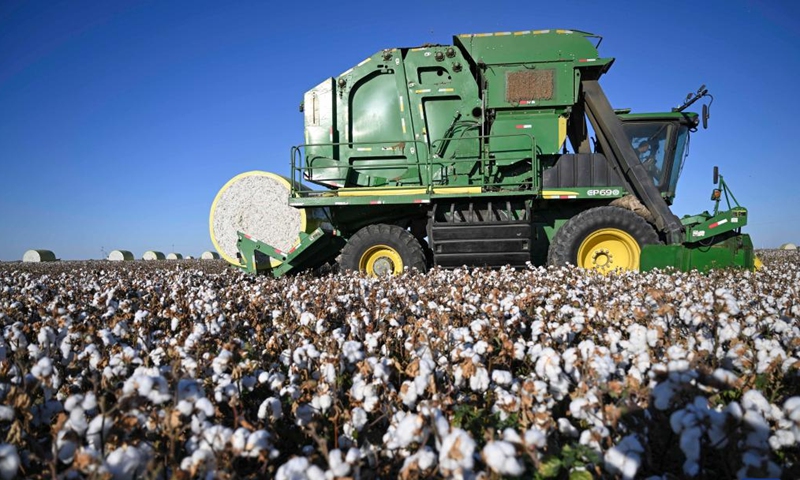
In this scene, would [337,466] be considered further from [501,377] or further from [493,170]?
[493,170]


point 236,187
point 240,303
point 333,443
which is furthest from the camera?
point 236,187

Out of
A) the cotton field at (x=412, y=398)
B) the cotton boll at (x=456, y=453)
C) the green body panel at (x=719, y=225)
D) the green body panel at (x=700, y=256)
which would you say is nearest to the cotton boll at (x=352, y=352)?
the cotton field at (x=412, y=398)

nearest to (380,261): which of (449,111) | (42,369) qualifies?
(449,111)

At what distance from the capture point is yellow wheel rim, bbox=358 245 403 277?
806 cm

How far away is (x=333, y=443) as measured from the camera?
212cm

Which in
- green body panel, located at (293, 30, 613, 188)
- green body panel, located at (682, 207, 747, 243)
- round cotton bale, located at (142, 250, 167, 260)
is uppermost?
green body panel, located at (293, 30, 613, 188)

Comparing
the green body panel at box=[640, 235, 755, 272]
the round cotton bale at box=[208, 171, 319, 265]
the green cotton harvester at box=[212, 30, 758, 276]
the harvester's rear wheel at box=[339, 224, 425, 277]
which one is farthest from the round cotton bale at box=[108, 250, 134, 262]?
the green body panel at box=[640, 235, 755, 272]

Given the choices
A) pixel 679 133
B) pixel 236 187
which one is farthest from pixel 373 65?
pixel 679 133

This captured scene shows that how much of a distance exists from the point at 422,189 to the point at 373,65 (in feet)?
9.56

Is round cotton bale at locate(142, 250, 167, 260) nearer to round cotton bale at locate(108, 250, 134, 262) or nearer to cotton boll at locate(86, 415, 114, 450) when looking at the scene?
round cotton bale at locate(108, 250, 134, 262)

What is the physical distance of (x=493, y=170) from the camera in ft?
27.9

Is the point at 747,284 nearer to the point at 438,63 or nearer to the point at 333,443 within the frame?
the point at 333,443

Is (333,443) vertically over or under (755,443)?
under

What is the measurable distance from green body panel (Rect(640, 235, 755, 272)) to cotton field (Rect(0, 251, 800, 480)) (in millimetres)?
3066
